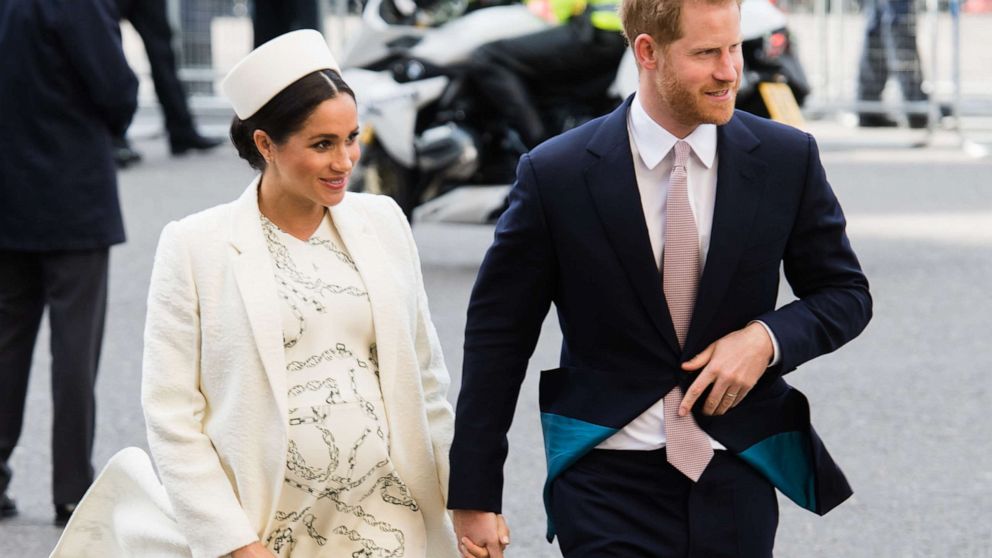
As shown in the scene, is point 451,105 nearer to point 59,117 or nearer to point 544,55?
point 544,55

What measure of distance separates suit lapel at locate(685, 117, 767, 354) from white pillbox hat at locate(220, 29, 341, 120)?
2.55 feet

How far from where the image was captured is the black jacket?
6.02 meters

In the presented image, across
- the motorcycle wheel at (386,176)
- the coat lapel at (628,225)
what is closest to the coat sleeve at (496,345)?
the coat lapel at (628,225)

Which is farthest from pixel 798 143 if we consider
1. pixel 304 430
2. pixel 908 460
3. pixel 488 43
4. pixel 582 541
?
pixel 488 43

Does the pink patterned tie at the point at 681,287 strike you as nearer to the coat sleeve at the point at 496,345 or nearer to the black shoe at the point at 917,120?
the coat sleeve at the point at 496,345

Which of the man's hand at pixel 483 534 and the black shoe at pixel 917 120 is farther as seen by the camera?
the black shoe at pixel 917 120

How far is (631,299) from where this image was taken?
3.47 metres

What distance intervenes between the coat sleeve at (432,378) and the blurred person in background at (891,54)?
12.9 meters

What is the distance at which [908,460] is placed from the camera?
667 centimetres

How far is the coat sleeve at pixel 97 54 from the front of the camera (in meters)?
6.02

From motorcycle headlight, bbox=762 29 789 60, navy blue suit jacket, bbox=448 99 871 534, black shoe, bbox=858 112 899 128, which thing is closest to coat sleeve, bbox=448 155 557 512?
navy blue suit jacket, bbox=448 99 871 534

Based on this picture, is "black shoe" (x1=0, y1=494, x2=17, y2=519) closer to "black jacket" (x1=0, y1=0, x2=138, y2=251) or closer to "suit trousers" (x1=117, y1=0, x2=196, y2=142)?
"black jacket" (x1=0, y1=0, x2=138, y2=251)

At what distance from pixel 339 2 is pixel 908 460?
37.6 ft

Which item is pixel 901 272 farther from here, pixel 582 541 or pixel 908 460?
Answer: pixel 582 541
